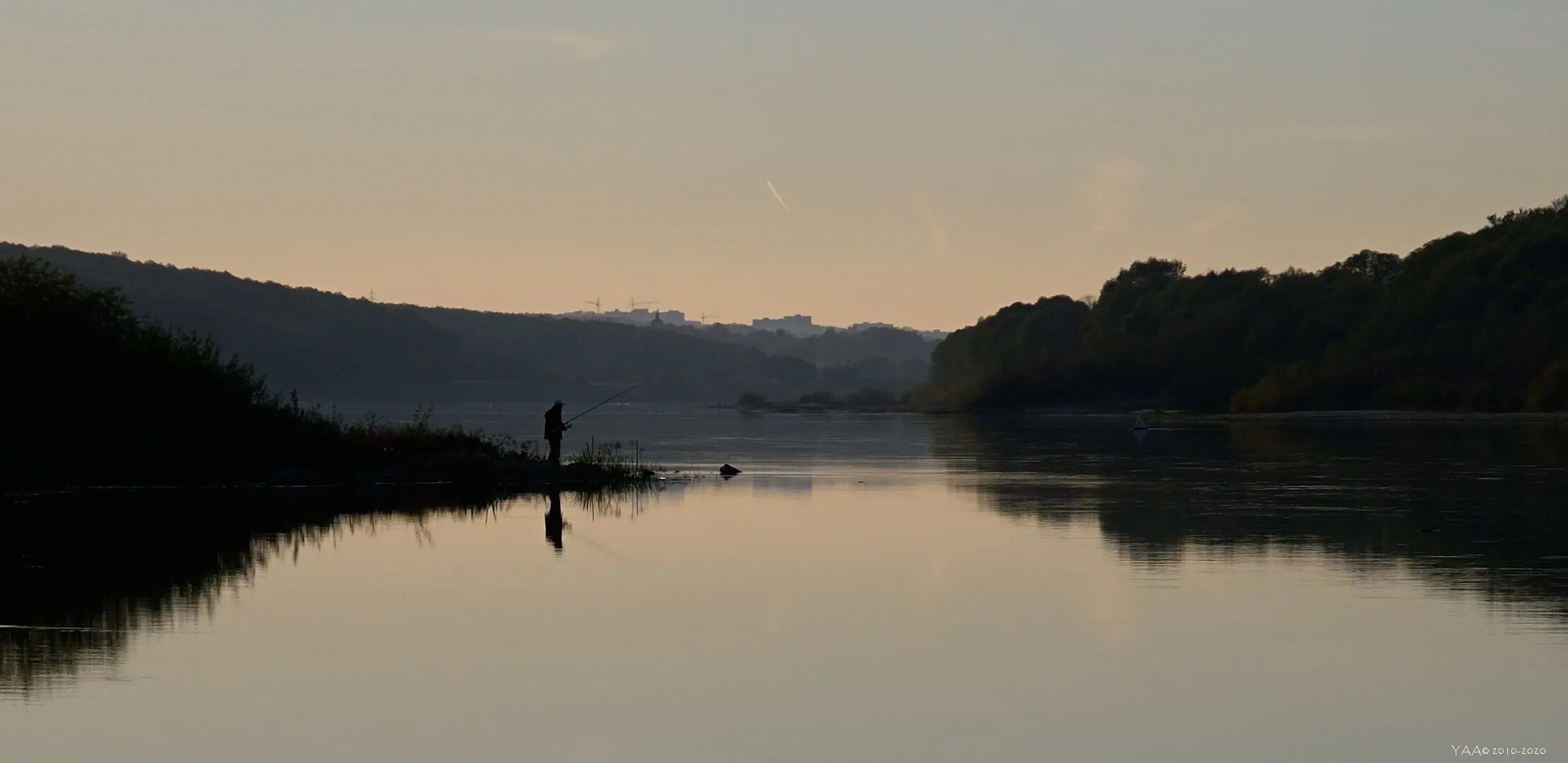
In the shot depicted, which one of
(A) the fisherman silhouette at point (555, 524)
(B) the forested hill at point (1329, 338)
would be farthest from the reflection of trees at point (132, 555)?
(B) the forested hill at point (1329, 338)

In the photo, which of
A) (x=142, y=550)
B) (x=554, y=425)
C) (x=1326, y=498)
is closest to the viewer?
(x=142, y=550)

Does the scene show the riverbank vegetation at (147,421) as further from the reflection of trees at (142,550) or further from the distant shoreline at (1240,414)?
the distant shoreline at (1240,414)

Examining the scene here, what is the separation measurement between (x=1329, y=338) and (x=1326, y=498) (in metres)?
120

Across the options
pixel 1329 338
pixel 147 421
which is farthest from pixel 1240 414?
pixel 147 421

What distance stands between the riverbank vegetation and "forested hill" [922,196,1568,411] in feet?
290

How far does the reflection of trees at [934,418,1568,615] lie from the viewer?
22.8m

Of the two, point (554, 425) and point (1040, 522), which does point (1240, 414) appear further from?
point (1040, 522)

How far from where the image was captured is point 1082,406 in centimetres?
15725

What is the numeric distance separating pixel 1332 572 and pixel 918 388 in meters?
172

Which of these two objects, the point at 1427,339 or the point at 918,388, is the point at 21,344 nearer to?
the point at 1427,339

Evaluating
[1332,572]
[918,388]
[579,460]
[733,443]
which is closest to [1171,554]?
[1332,572]

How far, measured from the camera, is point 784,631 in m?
16.9

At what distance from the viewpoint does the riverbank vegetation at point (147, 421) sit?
34.7m

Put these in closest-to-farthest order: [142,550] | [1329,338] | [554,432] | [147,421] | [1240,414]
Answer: [142,550]
[147,421]
[554,432]
[1240,414]
[1329,338]
